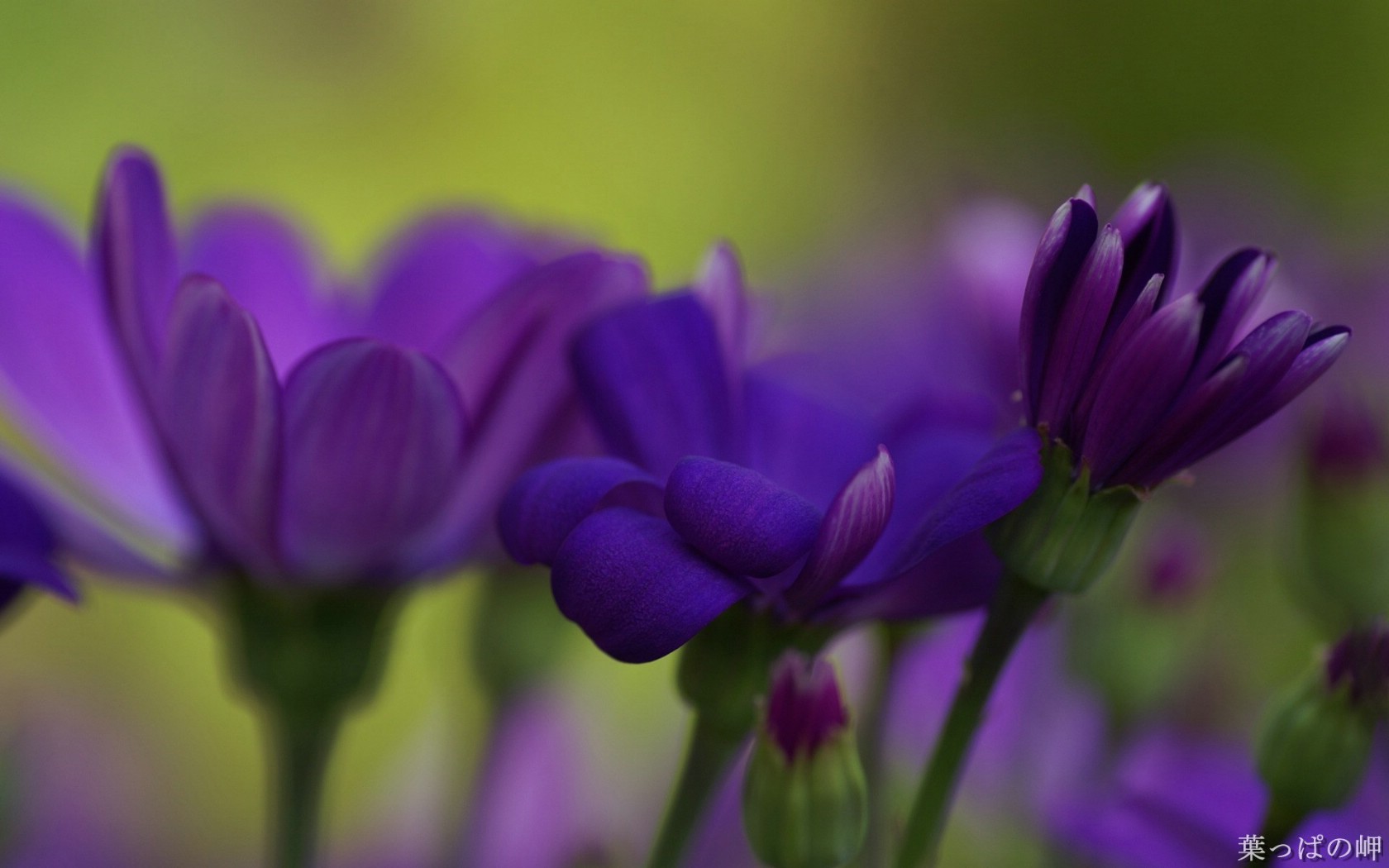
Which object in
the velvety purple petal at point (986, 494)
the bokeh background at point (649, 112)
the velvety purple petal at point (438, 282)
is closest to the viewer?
the velvety purple petal at point (986, 494)

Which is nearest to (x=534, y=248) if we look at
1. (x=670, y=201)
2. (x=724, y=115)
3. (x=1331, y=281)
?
(x=1331, y=281)

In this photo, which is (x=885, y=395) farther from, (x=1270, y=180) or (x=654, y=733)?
(x=1270, y=180)

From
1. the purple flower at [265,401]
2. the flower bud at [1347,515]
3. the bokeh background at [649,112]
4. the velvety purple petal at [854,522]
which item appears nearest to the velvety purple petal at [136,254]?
the purple flower at [265,401]

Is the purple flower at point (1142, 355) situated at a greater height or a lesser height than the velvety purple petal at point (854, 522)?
greater

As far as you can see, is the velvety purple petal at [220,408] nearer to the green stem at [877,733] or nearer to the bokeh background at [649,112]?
the green stem at [877,733]

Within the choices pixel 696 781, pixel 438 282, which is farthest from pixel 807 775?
pixel 438 282

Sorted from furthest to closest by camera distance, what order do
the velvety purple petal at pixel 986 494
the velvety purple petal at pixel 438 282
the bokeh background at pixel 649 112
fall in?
the bokeh background at pixel 649 112, the velvety purple petal at pixel 438 282, the velvety purple petal at pixel 986 494

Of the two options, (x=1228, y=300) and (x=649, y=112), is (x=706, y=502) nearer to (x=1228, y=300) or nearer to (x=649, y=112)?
(x=1228, y=300)

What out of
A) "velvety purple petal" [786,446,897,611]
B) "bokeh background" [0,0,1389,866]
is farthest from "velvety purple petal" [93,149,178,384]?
"bokeh background" [0,0,1389,866]
